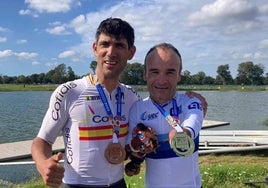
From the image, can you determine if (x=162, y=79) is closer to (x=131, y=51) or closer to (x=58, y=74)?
(x=131, y=51)

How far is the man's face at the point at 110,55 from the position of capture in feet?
9.73

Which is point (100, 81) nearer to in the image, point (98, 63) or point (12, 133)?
point (98, 63)

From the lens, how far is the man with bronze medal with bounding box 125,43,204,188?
110 inches

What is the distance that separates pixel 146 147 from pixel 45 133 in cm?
77

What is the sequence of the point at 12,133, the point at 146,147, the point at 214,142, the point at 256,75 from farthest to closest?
the point at 256,75
the point at 12,133
the point at 214,142
the point at 146,147

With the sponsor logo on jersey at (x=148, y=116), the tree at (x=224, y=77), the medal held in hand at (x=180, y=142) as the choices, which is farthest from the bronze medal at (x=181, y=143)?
the tree at (x=224, y=77)

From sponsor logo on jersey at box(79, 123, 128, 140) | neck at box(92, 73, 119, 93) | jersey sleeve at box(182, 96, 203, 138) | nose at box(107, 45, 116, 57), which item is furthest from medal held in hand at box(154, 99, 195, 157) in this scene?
nose at box(107, 45, 116, 57)

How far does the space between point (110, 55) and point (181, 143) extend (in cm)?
90

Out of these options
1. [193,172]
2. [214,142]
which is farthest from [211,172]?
[214,142]

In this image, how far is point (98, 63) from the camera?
3.04 m

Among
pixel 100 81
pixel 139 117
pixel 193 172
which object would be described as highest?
pixel 100 81

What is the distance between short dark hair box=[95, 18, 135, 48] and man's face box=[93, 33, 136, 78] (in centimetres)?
3

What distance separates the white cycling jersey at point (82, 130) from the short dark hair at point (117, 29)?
0.48m

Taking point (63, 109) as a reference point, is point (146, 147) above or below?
below
